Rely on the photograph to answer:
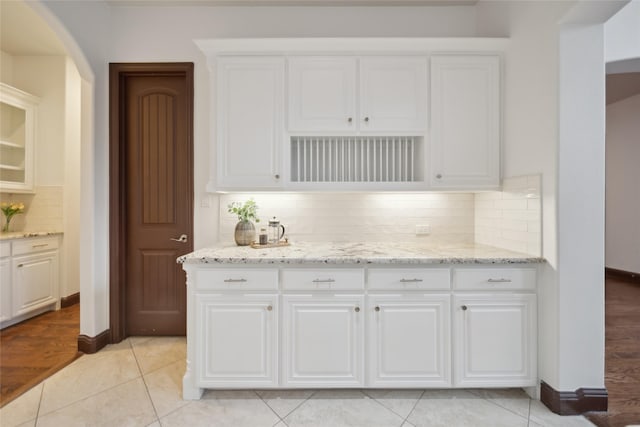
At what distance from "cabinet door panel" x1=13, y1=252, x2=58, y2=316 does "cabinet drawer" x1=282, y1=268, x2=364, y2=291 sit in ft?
10.2

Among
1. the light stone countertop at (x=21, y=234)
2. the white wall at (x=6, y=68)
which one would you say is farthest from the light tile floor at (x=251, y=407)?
the white wall at (x=6, y=68)

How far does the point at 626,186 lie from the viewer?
5250mm

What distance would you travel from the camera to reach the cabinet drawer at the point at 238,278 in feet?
6.61

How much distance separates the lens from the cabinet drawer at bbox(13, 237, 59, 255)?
3254mm

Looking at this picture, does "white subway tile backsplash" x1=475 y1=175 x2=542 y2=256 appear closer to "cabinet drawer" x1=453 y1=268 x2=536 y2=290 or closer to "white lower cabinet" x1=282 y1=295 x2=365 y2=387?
"cabinet drawer" x1=453 y1=268 x2=536 y2=290

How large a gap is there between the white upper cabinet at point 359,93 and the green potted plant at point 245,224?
72 cm

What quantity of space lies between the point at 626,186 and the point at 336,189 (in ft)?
18.5

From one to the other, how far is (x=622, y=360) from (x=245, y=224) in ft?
10.2

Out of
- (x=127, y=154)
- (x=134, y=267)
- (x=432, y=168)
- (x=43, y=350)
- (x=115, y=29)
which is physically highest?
(x=115, y=29)

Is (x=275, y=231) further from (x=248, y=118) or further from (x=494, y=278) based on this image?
(x=494, y=278)

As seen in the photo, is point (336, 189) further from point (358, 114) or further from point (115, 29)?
point (115, 29)

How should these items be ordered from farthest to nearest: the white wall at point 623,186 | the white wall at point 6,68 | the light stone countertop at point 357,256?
the white wall at point 623,186 → the white wall at point 6,68 → the light stone countertop at point 357,256

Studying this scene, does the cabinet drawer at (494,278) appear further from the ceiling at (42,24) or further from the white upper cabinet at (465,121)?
the ceiling at (42,24)

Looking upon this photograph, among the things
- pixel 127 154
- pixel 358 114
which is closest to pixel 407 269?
pixel 358 114
